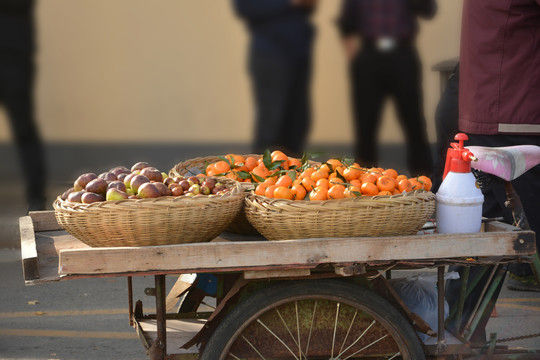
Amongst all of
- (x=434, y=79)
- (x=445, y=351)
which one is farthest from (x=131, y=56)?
(x=445, y=351)

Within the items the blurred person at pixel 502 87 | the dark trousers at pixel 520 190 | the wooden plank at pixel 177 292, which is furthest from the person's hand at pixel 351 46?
the wooden plank at pixel 177 292

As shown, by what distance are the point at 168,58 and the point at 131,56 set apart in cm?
32

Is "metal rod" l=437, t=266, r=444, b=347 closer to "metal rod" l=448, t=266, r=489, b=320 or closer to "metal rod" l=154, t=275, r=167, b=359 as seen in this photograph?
"metal rod" l=448, t=266, r=489, b=320

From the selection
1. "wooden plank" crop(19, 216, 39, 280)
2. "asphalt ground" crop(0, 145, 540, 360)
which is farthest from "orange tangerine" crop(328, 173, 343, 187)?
"asphalt ground" crop(0, 145, 540, 360)

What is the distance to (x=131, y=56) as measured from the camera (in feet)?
24.5

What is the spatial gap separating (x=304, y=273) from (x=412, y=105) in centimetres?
488

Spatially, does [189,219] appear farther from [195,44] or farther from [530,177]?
[195,44]

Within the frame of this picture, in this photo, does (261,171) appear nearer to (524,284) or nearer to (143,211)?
(143,211)

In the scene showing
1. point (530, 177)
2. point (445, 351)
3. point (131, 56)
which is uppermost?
point (131, 56)

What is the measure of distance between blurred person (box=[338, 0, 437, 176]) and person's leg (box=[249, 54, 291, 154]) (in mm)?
645

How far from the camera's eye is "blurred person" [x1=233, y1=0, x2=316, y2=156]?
7363 mm

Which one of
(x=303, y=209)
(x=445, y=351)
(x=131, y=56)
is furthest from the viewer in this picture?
(x=131, y=56)

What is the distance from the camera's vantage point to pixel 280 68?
750 centimetres

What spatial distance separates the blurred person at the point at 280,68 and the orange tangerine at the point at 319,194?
4416 millimetres
